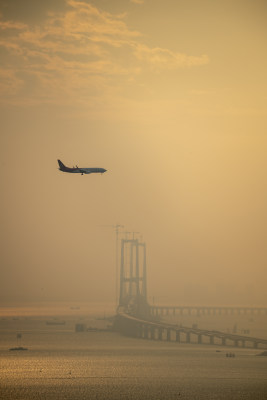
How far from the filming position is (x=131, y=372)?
171375 millimetres

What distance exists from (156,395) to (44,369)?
137 ft

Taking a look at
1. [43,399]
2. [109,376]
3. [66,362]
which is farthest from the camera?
[66,362]

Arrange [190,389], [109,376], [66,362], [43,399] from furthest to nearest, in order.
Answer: [66,362] < [109,376] < [190,389] < [43,399]

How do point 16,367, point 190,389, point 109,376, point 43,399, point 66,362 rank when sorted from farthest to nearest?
point 66,362 < point 16,367 < point 109,376 < point 190,389 < point 43,399

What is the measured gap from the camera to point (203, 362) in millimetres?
190875

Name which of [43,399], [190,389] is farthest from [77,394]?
[190,389]

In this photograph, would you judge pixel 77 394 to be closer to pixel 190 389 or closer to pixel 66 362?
pixel 190 389

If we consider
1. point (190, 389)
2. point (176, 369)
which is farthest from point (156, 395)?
point (176, 369)

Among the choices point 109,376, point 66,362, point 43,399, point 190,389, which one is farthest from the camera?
point 66,362

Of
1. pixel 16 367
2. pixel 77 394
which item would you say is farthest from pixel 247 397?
pixel 16 367

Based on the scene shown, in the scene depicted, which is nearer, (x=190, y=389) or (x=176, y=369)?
(x=190, y=389)

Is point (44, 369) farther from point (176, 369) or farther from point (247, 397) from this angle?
point (247, 397)

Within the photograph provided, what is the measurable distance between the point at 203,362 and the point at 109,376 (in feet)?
112

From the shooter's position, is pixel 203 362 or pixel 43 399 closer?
pixel 43 399
